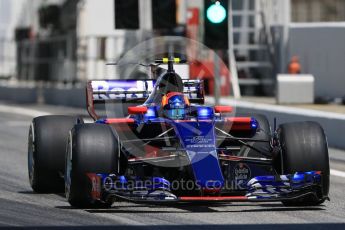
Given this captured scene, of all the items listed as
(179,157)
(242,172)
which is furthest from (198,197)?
(242,172)

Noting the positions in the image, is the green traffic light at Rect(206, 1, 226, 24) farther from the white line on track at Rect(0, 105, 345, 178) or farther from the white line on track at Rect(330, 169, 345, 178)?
the white line on track at Rect(0, 105, 345, 178)

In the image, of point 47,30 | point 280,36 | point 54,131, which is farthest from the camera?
point 47,30

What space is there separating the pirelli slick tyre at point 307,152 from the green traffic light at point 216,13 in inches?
387

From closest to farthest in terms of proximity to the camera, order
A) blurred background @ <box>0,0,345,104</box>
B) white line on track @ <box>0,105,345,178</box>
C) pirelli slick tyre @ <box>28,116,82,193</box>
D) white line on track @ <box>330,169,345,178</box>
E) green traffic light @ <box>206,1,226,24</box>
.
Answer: pirelli slick tyre @ <box>28,116,82,193</box> → white line on track @ <box>330,169,345,178</box> → green traffic light @ <box>206,1,226,24</box> → blurred background @ <box>0,0,345,104</box> → white line on track @ <box>0,105,345,178</box>

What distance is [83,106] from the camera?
1335 inches

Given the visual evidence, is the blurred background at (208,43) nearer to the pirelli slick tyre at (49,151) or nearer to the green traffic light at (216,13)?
the green traffic light at (216,13)

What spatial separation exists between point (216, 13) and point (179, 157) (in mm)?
10192

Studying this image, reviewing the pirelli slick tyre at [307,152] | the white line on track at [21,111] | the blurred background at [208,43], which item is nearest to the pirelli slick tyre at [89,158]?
the pirelli slick tyre at [307,152]

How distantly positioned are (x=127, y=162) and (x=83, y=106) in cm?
2231

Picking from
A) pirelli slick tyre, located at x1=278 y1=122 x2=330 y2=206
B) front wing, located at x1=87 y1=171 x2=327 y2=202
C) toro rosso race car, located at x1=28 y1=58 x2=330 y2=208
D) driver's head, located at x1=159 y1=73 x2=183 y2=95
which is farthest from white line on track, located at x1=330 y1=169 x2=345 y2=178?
front wing, located at x1=87 y1=171 x2=327 y2=202

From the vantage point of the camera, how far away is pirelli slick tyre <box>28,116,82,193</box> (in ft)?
42.7

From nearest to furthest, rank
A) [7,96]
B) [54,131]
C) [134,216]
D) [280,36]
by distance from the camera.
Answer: [134,216], [54,131], [280,36], [7,96]

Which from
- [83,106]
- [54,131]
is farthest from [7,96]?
[54,131]

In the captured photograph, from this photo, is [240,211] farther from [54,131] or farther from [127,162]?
[54,131]
